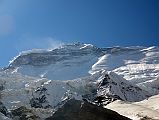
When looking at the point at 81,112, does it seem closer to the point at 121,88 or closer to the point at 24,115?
the point at 24,115

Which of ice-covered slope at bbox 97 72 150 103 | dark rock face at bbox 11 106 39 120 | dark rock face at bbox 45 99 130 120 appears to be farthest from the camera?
ice-covered slope at bbox 97 72 150 103

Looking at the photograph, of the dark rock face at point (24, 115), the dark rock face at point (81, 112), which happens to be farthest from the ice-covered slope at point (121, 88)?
the dark rock face at point (81, 112)

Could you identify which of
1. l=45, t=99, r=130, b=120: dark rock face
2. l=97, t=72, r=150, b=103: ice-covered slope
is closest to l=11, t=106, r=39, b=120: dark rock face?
l=97, t=72, r=150, b=103: ice-covered slope

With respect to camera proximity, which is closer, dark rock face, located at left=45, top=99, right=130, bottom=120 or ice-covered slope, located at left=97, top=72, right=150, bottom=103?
dark rock face, located at left=45, top=99, right=130, bottom=120

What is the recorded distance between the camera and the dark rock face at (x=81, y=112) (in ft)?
57.4

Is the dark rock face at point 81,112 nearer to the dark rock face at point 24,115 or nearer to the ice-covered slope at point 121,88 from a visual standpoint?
the dark rock face at point 24,115

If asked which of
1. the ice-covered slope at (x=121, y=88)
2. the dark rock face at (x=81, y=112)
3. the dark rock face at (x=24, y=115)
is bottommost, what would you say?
the dark rock face at (x=81, y=112)

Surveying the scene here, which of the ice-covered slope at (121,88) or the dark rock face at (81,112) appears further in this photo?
the ice-covered slope at (121,88)

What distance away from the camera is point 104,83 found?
117 m

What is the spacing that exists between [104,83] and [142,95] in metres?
10.4

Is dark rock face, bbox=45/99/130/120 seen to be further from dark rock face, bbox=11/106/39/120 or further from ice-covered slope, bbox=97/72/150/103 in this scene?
ice-covered slope, bbox=97/72/150/103

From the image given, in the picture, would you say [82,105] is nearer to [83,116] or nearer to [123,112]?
[83,116]

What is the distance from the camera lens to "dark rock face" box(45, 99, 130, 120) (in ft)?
57.4

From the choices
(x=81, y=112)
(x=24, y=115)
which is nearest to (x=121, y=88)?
(x=24, y=115)
